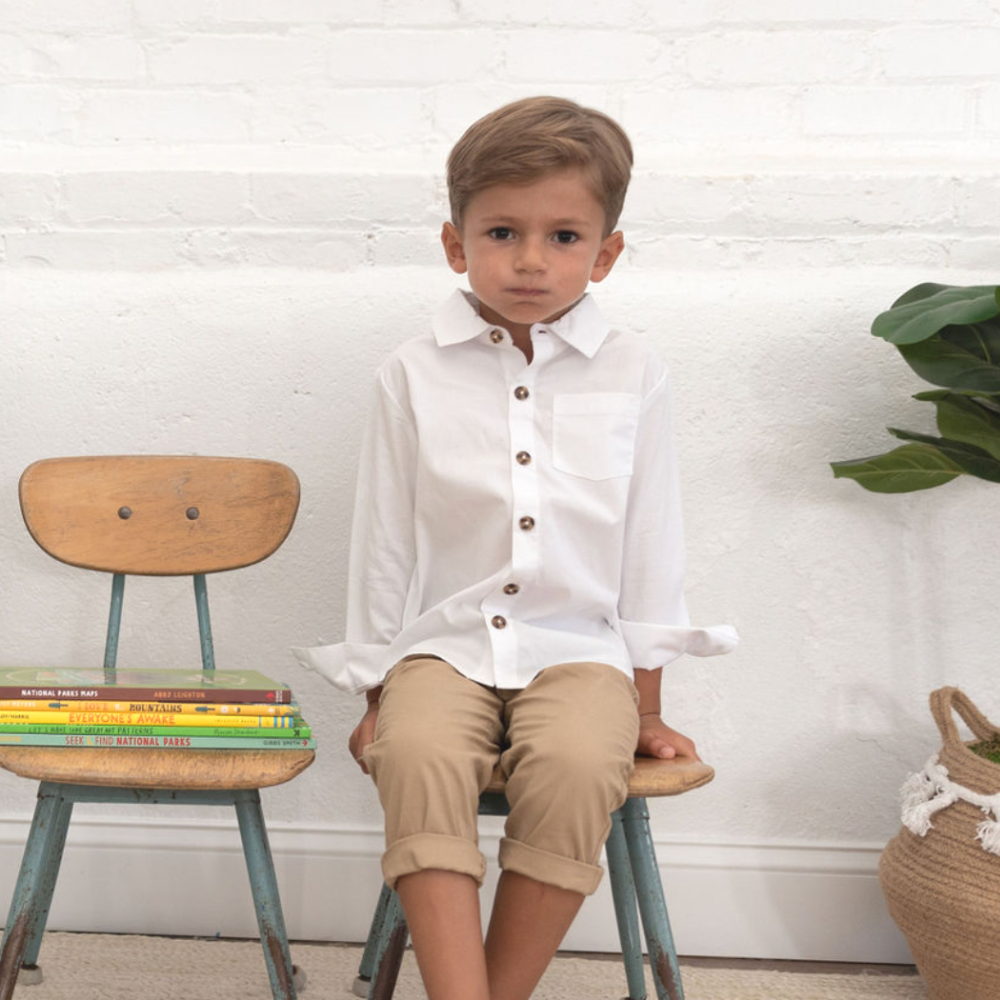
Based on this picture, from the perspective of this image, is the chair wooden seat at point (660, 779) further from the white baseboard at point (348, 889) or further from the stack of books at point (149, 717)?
the white baseboard at point (348, 889)

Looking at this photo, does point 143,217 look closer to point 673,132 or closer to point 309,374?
point 309,374

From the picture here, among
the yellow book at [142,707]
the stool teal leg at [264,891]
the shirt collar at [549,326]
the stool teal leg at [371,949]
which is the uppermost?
the shirt collar at [549,326]

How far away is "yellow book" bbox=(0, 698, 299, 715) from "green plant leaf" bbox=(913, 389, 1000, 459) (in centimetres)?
82

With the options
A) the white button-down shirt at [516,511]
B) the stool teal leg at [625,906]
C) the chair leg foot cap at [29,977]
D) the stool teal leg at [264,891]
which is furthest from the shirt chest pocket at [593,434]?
the chair leg foot cap at [29,977]

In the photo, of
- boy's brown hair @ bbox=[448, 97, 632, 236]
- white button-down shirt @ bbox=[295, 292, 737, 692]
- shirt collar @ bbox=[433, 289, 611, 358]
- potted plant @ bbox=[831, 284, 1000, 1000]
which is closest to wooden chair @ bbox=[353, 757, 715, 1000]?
white button-down shirt @ bbox=[295, 292, 737, 692]

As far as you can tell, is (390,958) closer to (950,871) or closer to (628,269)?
(950,871)

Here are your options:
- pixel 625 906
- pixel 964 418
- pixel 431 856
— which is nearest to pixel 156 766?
pixel 431 856

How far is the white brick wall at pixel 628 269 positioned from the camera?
1.60 m

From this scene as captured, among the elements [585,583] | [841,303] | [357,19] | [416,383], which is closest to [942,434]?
[841,303]

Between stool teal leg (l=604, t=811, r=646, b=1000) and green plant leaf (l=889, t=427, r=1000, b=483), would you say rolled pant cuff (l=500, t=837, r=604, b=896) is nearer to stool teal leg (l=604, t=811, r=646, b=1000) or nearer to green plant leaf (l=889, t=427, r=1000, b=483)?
→ stool teal leg (l=604, t=811, r=646, b=1000)

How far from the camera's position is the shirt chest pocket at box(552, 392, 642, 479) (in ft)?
4.25

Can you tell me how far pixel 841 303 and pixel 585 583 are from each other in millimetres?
585

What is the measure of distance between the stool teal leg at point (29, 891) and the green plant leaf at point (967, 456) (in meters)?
1.04

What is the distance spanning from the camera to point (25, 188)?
1.62 meters
